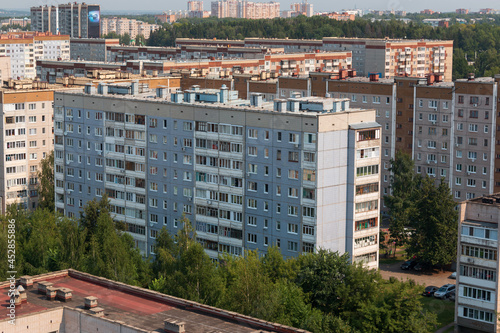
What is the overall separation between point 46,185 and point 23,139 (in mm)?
4041

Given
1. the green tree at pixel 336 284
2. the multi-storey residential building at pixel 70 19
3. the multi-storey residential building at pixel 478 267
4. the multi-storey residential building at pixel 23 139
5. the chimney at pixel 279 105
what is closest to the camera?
the green tree at pixel 336 284

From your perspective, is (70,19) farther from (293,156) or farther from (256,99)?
(293,156)

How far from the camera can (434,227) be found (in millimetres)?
53781

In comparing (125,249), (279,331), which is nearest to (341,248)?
(125,249)

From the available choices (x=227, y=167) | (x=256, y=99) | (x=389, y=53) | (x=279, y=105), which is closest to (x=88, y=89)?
(x=256, y=99)

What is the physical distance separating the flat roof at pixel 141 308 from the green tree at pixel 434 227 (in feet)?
88.6

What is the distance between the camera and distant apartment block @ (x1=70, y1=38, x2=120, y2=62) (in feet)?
444

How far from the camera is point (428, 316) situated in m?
34.8

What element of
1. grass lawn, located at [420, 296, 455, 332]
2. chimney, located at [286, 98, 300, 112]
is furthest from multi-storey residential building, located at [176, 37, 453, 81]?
chimney, located at [286, 98, 300, 112]

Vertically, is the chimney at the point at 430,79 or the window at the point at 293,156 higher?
the chimney at the point at 430,79

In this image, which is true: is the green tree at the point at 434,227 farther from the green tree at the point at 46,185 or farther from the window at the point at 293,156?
the green tree at the point at 46,185

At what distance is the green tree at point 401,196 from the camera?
189ft

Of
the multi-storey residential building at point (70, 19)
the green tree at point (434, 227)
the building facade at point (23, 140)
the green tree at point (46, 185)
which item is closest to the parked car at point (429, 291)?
the green tree at point (434, 227)

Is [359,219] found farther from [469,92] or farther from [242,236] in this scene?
[469,92]
